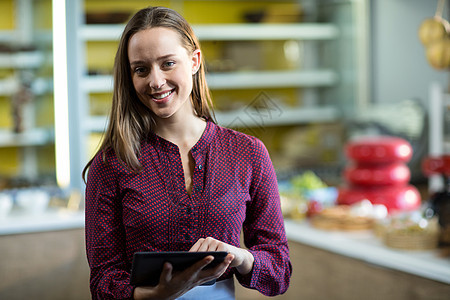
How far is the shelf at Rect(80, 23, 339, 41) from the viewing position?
4.54 m

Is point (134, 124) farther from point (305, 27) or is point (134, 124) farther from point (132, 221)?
point (305, 27)

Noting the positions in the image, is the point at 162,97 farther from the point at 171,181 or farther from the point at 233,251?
the point at 233,251

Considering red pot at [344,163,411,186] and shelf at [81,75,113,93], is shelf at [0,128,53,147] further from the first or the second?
red pot at [344,163,411,186]

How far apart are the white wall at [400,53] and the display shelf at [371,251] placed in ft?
10.2

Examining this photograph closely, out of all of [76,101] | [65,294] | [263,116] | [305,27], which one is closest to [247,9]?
[305,27]

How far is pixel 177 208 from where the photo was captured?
113 centimetres

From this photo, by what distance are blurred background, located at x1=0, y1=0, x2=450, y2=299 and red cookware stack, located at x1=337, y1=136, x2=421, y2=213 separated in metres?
0.02

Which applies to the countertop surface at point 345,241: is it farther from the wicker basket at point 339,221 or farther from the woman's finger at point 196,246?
the woman's finger at point 196,246

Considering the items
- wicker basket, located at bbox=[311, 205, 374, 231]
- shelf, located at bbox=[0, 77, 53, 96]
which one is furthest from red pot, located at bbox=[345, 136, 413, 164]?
shelf, located at bbox=[0, 77, 53, 96]

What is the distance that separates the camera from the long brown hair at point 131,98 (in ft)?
3.60

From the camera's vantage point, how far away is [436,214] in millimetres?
2262

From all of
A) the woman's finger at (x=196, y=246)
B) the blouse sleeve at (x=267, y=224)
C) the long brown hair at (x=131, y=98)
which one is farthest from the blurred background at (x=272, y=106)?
the woman's finger at (x=196, y=246)

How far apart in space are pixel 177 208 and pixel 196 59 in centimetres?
27

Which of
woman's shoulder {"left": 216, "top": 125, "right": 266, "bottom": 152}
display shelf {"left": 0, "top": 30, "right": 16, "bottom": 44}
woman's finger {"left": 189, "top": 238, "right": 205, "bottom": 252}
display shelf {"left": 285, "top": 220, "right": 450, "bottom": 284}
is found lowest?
display shelf {"left": 285, "top": 220, "right": 450, "bottom": 284}
